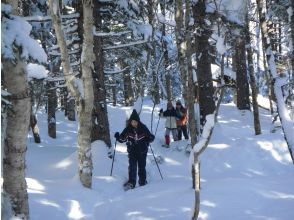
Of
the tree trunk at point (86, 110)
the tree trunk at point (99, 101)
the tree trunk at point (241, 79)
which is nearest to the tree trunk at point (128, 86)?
the tree trunk at point (241, 79)

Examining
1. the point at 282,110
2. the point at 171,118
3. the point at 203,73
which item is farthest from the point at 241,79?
the point at 282,110

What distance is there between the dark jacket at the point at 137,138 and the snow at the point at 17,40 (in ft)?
21.7

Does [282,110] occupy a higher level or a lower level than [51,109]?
higher

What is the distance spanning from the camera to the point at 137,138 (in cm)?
1166

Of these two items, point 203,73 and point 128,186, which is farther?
point 203,73

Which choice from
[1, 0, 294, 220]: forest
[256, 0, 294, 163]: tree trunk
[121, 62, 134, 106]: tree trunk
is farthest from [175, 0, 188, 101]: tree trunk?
[121, 62, 134, 106]: tree trunk

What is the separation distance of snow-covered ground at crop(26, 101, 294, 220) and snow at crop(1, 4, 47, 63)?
376 cm

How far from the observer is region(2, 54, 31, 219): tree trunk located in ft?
18.3

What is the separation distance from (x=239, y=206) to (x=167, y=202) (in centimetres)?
147

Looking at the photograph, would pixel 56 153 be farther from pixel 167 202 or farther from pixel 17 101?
pixel 17 101

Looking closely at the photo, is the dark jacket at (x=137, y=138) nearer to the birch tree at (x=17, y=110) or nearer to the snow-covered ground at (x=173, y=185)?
the snow-covered ground at (x=173, y=185)

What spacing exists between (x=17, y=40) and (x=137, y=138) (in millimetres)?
6912

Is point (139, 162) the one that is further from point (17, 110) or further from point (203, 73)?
point (17, 110)

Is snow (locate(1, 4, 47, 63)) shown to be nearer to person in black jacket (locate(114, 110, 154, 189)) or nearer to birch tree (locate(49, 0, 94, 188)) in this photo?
birch tree (locate(49, 0, 94, 188))
